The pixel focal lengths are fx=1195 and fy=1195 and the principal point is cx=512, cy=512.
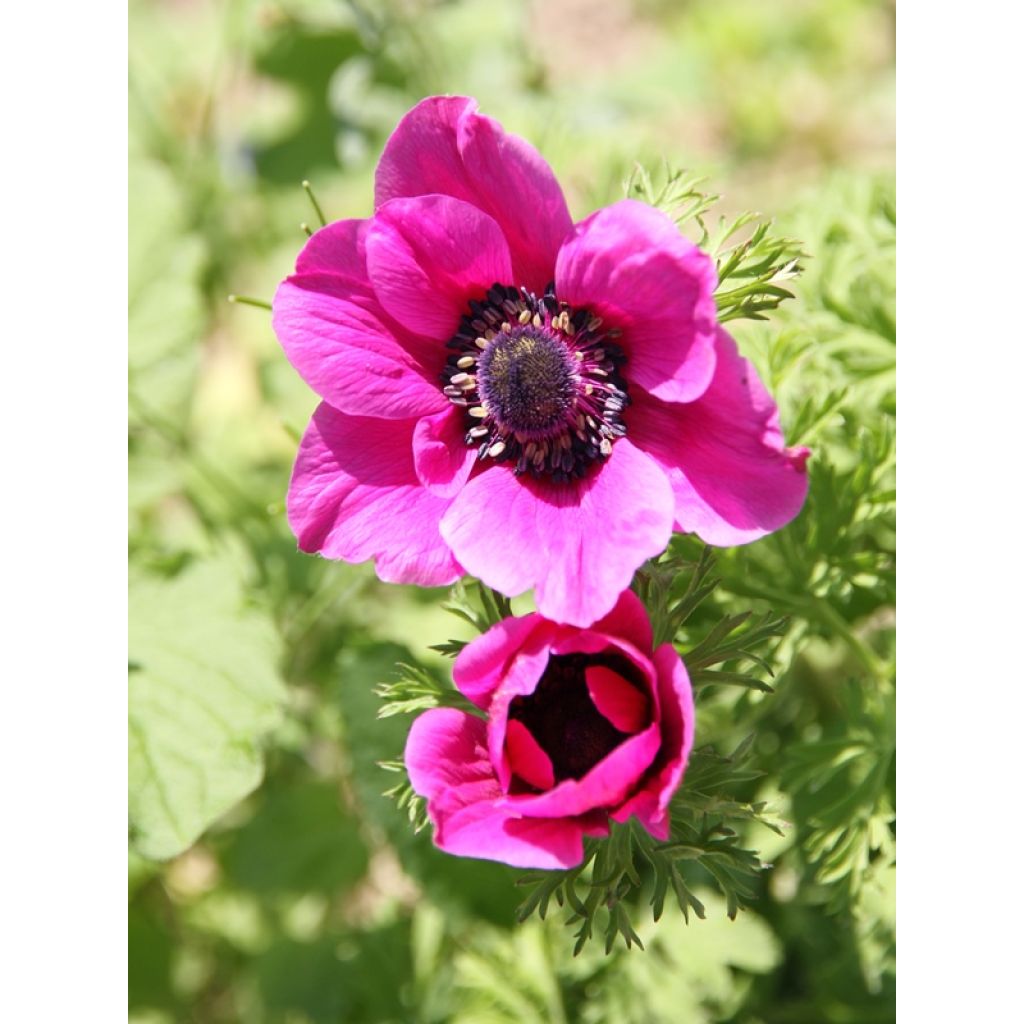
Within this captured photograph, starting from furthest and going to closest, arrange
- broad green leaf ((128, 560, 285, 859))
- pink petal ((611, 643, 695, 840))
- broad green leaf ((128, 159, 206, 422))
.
A: broad green leaf ((128, 159, 206, 422)), broad green leaf ((128, 560, 285, 859)), pink petal ((611, 643, 695, 840))

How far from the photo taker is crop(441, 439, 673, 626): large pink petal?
3.12 feet

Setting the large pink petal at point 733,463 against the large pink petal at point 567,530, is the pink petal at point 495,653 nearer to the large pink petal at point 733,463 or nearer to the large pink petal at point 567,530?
the large pink petal at point 567,530

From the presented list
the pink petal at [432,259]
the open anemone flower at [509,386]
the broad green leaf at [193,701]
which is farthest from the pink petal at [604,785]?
the broad green leaf at [193,701]

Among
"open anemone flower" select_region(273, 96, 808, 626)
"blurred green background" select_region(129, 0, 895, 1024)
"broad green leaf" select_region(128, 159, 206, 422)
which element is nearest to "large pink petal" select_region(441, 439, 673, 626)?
"open anemone flower" select_region(273, 96, 808, 626)

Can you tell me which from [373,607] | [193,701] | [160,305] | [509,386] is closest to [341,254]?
[509,386]

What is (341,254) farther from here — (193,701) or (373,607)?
(373,607)

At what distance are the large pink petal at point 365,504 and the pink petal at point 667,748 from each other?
0.68 feet

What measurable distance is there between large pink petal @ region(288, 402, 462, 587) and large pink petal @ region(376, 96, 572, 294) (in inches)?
8.5

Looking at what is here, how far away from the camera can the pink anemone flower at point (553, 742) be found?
2.96ft

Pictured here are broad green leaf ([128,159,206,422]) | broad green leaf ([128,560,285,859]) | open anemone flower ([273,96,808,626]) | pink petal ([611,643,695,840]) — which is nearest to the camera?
pink petal ([611,643,695,840])

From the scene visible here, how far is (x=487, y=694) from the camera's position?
0.97 metres

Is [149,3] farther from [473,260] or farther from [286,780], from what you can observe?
[473,260]

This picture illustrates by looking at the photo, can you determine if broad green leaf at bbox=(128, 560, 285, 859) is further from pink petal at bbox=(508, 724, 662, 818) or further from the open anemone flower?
pink petal at bbox=(508, 724, 662, 818)

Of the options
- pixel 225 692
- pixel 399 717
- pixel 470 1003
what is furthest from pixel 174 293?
pixel 470 1003
